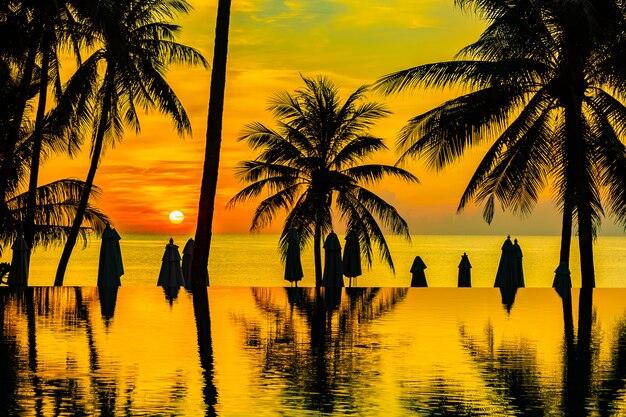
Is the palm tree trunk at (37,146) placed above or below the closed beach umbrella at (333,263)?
above

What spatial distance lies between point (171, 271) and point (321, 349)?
46.0ft

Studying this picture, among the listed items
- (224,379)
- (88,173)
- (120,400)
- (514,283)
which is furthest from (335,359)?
(88,173)

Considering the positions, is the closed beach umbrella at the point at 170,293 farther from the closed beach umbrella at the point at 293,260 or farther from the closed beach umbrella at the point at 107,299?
the closed beach umbrella at the point at 293,260

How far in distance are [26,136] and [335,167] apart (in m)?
11.2

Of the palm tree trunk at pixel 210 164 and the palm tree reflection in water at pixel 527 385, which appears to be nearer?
the palm tree reflection in water at pixel 527 385

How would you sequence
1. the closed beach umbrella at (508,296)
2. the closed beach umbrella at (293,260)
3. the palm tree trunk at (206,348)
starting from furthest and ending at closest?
the closed beach umbrella at (293,260) < the closed beach umbrella at (508,296) < the palm tree trunk at (206,348)

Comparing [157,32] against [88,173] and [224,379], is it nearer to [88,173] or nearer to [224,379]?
[88,173]

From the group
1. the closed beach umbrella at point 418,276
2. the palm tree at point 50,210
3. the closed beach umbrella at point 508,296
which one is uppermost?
the palm tree at point 50,210

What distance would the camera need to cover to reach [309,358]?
12.0 meters

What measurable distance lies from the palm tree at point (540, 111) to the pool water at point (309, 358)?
635 centimetres

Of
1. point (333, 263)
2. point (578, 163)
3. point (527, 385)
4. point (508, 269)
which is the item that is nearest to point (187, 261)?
point (333, 263)

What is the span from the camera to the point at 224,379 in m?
10.2

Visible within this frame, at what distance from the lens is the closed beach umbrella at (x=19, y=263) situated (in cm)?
2598

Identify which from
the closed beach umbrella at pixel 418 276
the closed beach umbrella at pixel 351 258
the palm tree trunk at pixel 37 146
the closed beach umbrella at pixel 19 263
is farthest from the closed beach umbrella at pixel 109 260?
the closed beach umbrella at pixel 418 276
